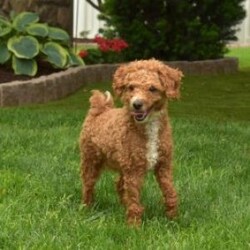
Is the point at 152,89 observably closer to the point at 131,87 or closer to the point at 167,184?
the point at 131,87

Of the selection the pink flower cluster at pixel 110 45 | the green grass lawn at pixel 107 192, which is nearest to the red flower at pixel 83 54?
the pink flower cluster at pixel 110 45

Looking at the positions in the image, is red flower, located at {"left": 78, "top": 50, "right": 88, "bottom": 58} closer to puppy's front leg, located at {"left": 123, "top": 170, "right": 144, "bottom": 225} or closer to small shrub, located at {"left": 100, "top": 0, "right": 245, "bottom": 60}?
small shrub, located at {"left": 100, "top": 0, "right": 245, "bottom": 60}

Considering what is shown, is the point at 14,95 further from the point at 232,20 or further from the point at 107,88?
the point at 232,20

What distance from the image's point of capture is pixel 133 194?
4.87 meters

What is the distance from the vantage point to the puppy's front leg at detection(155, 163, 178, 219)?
4.96m

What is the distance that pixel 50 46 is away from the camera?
39.8ft

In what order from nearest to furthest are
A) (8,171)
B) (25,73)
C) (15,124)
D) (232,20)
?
(8,171) < (15,124) < (25,73) < (232,20)

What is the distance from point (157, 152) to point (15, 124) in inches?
146

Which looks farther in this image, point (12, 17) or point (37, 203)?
point (12, 17)

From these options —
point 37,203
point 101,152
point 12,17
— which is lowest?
point 37,203

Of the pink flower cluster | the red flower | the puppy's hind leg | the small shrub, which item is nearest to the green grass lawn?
the puppy's hind leg

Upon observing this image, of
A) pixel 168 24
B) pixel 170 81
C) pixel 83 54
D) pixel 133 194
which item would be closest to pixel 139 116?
pixel 170 81

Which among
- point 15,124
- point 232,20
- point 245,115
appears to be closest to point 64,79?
point 245,115

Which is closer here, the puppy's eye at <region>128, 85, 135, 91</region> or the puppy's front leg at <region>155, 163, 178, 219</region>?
the puppy's eye at <region>128, 85, 135, 91</region>
